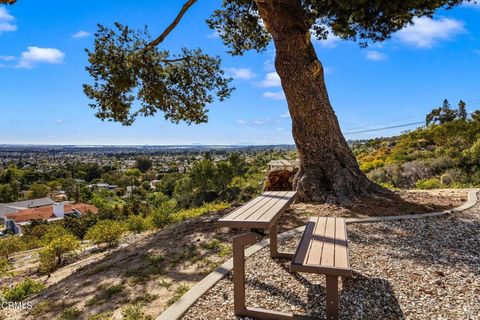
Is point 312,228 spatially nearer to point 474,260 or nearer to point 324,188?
point 474,260

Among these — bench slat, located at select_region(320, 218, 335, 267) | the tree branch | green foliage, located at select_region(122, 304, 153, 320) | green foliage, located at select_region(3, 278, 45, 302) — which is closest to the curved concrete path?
green foliage, located at select_region(122, 304, 153, 320)

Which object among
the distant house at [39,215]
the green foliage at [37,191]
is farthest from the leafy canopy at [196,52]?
the green foliage at [37,191]

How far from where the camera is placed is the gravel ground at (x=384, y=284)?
101 inches

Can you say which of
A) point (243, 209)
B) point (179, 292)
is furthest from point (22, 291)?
point (243, 209)

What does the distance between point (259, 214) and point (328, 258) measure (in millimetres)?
726

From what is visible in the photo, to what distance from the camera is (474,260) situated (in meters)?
3.51

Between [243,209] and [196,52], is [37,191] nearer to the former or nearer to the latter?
[196,52]

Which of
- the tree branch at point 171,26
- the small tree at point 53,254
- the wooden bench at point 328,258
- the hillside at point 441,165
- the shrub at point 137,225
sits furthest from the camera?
the hillside at point 441,165

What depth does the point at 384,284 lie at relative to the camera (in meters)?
2.94

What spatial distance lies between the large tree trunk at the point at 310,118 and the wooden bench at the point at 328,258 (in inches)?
142

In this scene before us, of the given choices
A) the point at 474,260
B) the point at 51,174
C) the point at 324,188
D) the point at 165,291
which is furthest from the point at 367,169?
the point at 51,174

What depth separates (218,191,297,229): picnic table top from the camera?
247 centimetres

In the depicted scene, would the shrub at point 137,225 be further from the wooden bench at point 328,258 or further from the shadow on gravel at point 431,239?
the wooden bench at point 328,258

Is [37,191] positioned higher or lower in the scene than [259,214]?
lower
